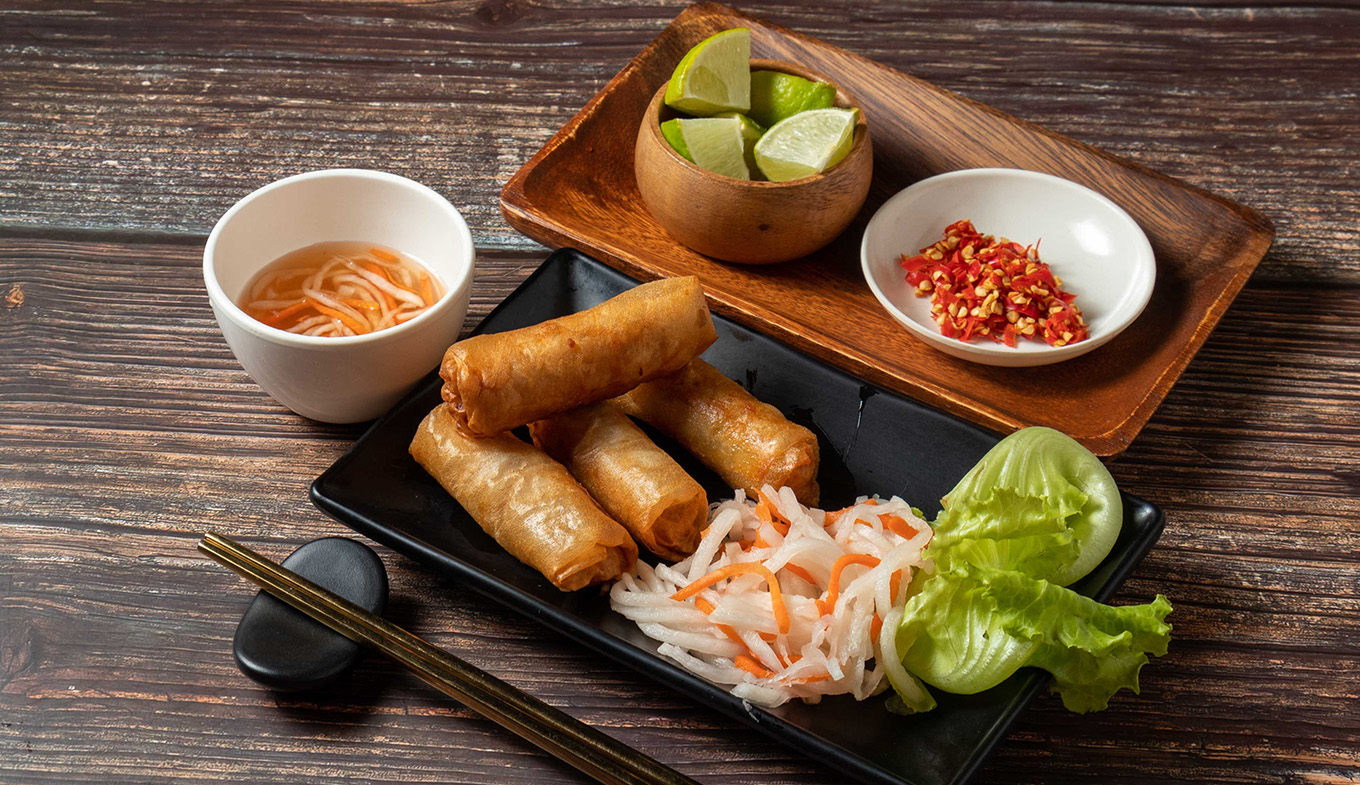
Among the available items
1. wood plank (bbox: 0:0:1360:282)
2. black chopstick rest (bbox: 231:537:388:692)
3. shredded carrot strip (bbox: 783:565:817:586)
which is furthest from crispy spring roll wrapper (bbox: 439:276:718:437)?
wood plank (bbox: 0:0:1360:282)

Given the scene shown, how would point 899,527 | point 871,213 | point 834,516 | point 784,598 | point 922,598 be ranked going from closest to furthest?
1. point 922,598
2. point 784,598
3. point 899,527
4. point 834,516
5. point 871,213

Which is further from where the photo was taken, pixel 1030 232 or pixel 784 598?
pixel 1030 232

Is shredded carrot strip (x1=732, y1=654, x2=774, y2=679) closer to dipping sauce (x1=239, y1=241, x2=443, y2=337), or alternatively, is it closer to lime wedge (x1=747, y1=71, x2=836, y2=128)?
dipping sauce (x1=239, y1=241, x2=443, y2=337)

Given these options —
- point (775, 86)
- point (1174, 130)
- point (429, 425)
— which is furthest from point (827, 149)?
point (1174, 130)

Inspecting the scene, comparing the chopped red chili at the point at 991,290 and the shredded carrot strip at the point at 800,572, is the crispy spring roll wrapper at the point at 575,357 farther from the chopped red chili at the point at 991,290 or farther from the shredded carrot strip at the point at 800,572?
the chopped red chili at the point at 991,290

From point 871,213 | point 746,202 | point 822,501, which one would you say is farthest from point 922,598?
point 871,213

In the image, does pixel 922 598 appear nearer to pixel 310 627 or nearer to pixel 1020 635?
pixel 1020 635

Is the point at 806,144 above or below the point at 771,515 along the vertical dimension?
above
